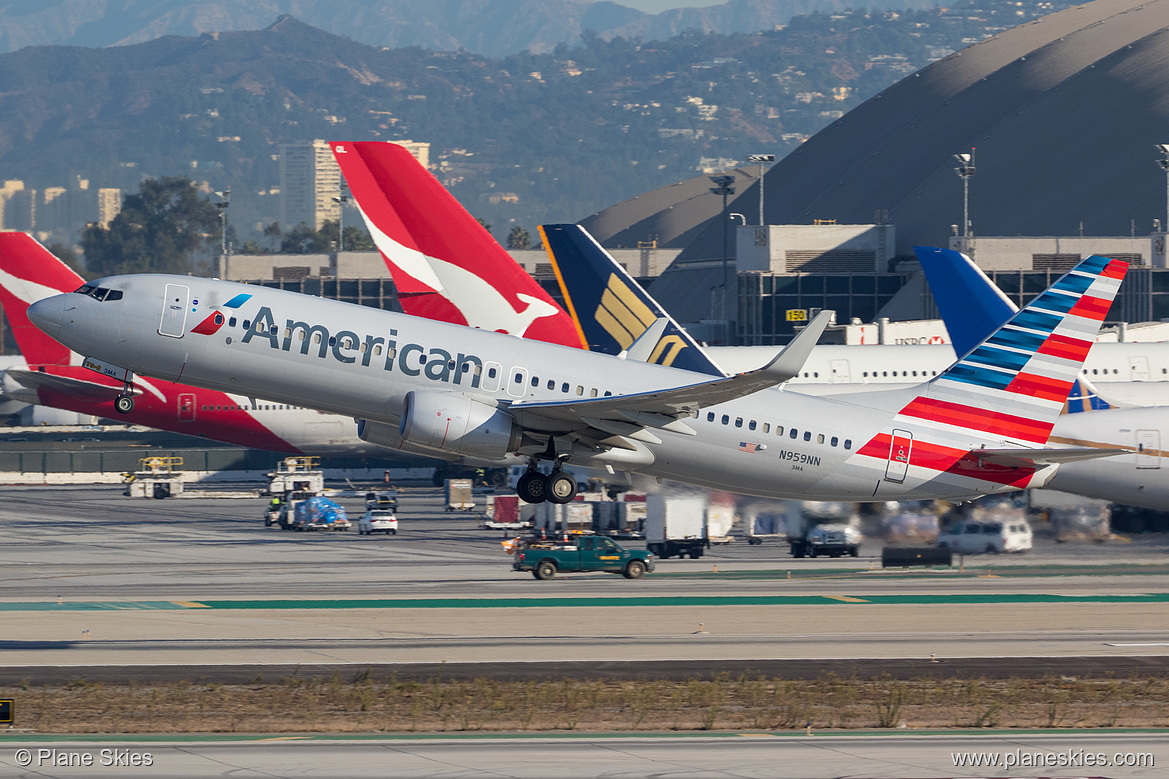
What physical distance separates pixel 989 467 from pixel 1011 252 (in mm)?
86298

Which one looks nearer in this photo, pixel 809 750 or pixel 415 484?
pixel 809 750

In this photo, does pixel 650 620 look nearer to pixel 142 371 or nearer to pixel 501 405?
pixel 501 405

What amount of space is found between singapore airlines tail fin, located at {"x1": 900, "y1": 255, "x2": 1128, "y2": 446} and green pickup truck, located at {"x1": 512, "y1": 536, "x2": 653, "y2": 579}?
801 inches

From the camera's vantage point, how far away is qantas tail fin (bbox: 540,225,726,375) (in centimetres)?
5562

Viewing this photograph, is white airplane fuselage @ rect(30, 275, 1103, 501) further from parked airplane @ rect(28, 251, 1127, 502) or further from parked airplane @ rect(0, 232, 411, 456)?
parked airplane @ rect(0, 232, 411, 456)

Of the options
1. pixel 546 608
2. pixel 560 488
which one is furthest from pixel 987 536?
pixel 560 488

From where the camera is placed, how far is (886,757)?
2673cm

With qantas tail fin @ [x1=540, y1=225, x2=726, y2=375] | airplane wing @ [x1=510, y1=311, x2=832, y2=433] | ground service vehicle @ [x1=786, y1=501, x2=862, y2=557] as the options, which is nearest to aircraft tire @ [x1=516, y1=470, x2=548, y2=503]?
airplane wing @ [x1=510, y1=311, x2=832, y2=433]

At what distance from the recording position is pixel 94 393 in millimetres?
68062

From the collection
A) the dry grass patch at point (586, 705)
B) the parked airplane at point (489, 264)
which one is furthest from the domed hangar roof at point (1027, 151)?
the dry grass patch at point (586, 705)

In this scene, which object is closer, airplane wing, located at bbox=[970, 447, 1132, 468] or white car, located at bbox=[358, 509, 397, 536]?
airplane wing, located at bbox=[970, 447, 1132, 468]

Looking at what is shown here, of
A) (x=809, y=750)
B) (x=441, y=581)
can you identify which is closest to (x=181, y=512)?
(x=441, y=581)

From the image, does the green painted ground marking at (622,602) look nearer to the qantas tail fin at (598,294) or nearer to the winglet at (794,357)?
the qantas tail fin at (598,294)

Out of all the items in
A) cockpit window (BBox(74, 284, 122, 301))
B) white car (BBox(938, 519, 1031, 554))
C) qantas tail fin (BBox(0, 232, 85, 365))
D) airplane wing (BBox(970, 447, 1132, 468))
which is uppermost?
qantas tail fin (BBox(0, 232, 85, 365))
